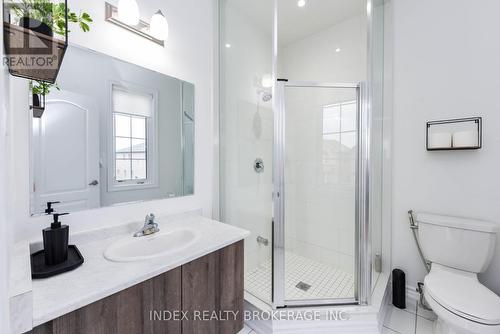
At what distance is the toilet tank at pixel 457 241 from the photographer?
143 cm

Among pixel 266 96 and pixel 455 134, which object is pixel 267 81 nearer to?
pixel 266 96

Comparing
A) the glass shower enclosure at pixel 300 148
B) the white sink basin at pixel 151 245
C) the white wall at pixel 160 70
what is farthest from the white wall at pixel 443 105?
the white sink basin at pixel 151 245

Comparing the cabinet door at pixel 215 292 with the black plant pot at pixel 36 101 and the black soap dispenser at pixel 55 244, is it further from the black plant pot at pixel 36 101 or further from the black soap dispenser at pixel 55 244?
the black plant pot at pixel 36 101

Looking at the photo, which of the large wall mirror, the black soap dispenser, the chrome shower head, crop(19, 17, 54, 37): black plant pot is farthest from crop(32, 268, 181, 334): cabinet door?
the chrome shower head

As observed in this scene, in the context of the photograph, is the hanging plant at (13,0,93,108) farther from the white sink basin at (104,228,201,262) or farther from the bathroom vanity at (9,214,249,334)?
the white sink basin at (104,228,201,262)

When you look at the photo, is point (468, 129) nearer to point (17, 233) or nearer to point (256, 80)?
point (256, 80)

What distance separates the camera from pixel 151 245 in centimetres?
128

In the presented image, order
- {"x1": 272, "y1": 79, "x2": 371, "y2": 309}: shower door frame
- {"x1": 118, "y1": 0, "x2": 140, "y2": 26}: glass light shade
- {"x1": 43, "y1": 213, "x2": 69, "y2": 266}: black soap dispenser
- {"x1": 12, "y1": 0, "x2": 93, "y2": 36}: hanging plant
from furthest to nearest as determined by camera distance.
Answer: {"x1": 272, "y1": 79, "x2": 371, "y2": 309}: shower door frame < {"x1": 118, "y1": 0, "x2": 140, "y2": 26}: glass light shade < {"x1": 43, "y1": 213, "x2": 69, "y2": 266}: black soap dispenser < {"x1": 12, "y1": 0, "x2": 93, "y2": 36}: hanging plant

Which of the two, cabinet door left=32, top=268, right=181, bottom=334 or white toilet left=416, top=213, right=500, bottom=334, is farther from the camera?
white toilet left=416, top=213, right=500, bottom=334

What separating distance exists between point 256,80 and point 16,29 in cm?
136

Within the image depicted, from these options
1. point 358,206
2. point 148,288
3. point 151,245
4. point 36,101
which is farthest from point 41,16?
→ point 358,206

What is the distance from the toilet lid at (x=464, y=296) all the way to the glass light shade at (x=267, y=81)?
1634 millimetres

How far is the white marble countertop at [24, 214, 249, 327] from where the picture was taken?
0.69 metres

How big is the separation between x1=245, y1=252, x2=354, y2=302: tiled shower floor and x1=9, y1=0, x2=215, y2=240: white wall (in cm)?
66
